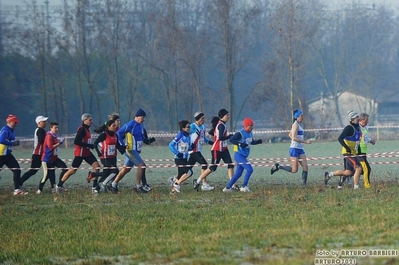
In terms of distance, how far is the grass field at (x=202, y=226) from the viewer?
10.0 metres

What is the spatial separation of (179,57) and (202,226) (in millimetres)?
47120

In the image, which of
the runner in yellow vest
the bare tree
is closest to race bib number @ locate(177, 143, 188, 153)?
the runner in yellow vest

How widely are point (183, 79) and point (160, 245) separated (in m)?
56.3

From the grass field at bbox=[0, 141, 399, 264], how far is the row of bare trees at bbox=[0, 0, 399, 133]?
33302 mm

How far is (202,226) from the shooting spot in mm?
12508

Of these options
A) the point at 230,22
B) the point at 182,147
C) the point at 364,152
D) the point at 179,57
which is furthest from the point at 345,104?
the point at 364,152

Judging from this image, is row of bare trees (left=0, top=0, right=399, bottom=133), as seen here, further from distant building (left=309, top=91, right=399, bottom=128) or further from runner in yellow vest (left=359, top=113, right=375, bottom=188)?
runner in yellow vest (left=359, top=113, right=375, bottom=188)

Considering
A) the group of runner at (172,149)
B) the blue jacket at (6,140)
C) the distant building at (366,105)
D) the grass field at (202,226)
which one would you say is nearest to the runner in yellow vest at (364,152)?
the group of runner at (172,149)

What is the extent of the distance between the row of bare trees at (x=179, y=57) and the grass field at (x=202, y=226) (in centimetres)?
3330

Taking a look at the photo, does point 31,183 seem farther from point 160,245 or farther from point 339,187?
point 160,245

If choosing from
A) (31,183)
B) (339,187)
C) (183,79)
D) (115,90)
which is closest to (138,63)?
(183,79)

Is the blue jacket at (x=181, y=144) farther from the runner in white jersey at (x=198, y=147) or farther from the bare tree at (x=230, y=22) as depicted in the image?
the bare tree at (x=230, y=22)

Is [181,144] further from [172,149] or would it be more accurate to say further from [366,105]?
[366,105]

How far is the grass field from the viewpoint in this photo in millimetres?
10039
